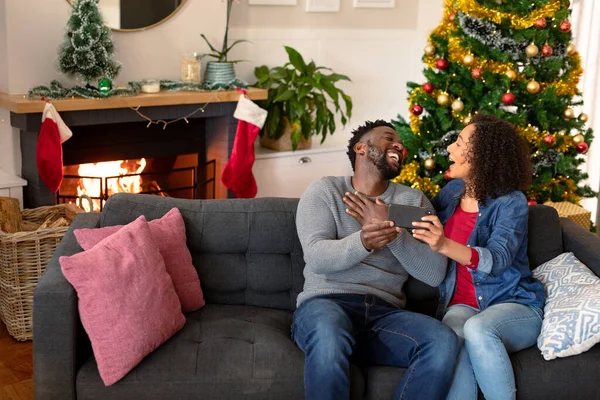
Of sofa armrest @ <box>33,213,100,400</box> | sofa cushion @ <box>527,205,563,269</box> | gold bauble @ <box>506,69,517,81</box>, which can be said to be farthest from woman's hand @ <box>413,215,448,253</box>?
gold bauble @ <box>506,69,517,81</box>

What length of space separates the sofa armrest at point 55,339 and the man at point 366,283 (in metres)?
0.68

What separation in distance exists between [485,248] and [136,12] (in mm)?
2503

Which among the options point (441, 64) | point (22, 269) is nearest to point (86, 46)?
point (22, 269)

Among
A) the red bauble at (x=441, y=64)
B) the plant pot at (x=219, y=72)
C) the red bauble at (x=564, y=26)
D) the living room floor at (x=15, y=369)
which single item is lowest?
the living room floor at (x=15, y=369)

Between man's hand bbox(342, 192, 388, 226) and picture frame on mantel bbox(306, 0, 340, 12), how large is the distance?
2696 mm

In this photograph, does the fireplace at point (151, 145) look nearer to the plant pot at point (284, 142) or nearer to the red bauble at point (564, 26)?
the plant pot at point (284, 142)

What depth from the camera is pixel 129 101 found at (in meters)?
4.21

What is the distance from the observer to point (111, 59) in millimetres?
4121

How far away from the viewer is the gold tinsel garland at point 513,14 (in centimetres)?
395

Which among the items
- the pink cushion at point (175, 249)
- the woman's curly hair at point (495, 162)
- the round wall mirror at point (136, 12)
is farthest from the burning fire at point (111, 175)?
the woman's curly hair at point (495, 162)

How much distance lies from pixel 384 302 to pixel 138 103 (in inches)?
78.5

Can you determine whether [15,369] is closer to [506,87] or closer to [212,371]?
[212,371]

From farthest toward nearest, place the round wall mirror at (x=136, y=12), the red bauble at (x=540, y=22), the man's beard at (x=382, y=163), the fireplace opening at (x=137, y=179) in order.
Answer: the fireplace opening at (x=137, y=179) → the round wall mirror at (x=136, y=12) → the red bauble at (x=540, y=22) → the man's beard at (x=382, y=163)

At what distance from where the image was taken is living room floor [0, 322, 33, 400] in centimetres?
310
